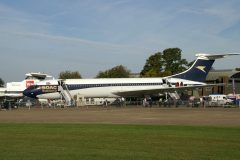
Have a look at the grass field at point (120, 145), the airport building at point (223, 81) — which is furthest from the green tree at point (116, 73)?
the grass field at point (120, 145)

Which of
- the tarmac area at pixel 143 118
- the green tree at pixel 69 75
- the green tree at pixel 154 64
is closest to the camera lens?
the tarmac area at pixel 143 118

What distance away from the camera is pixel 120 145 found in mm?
15711

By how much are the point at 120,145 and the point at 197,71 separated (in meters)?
61.9

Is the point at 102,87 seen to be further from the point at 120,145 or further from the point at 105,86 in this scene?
the point at 120,145

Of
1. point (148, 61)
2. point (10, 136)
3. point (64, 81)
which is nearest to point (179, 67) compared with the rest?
point (148, 61)

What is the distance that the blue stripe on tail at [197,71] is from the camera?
75812 mm

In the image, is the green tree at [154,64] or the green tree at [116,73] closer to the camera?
the green tree at [154,64]

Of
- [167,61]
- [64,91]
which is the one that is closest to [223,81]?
[167,61]

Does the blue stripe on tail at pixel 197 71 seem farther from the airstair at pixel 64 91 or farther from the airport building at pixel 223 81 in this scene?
the airport building at pixel 223 81

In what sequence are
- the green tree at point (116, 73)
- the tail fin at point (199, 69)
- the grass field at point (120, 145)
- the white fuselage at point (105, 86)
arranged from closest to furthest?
1. the grass field at point (120, 145)
2. the white fuselage at point (105, 86)
3. the tail fin at point (199, 69)
4. the green tree at point (116, 73)

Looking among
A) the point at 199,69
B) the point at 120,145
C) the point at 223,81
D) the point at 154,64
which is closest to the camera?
the point at 120,145

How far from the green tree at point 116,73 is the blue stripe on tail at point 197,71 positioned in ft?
211

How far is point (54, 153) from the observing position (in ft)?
45.1

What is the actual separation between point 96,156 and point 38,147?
292 cm
